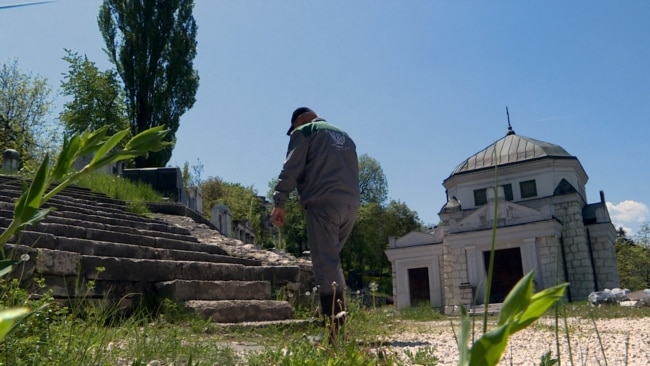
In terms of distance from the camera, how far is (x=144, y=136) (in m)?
0.80

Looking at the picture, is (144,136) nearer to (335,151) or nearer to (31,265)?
(335,151)

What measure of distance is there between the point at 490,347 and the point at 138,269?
5.98 metres

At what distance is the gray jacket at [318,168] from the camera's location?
4250 mm

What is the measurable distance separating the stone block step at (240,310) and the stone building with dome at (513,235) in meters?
18.9

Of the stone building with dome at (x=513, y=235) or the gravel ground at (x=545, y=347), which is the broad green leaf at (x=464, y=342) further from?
the stone building with dome at (x=513, y=235)

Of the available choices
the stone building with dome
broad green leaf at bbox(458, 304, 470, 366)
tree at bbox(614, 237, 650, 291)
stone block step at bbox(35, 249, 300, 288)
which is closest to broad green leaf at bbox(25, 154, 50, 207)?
broad green leaf at bbox(458, 304, 470, 366)

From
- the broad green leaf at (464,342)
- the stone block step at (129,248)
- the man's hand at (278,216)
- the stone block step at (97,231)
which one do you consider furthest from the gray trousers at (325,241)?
the stone block step at (97,231)

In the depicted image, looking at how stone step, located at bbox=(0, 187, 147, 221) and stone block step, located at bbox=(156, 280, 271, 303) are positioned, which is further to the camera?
stone step, located at bbox=(0, 187, 147, 221)

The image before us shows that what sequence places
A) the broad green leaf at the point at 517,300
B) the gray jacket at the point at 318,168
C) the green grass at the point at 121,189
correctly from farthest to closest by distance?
the green grass at the point at 121,189
the gray jacket at the point at 318,168
the broad green leaf at the point at 517,300

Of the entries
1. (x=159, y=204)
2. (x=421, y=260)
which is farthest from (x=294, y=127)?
(x=421, y=260)

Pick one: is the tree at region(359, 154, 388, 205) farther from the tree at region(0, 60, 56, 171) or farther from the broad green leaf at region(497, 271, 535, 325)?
the broad green leaf at region(497, 271, 535, 325)

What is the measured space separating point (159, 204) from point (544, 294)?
13241mm

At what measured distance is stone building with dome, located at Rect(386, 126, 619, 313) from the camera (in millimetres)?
24766

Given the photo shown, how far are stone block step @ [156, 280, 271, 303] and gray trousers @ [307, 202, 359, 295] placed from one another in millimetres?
1975
